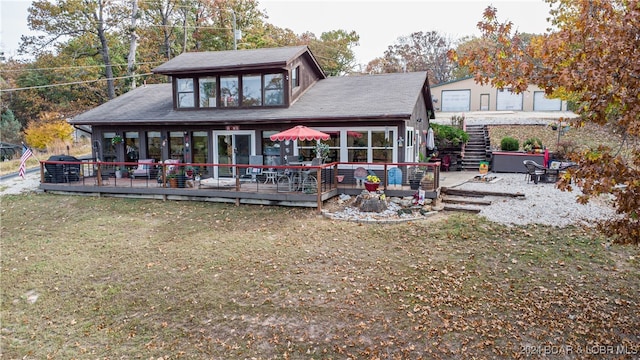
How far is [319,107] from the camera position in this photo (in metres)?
14.7

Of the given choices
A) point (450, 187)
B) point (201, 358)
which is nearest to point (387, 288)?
point (201, 358)

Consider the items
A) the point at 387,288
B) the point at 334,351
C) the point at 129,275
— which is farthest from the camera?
the point at 129,275

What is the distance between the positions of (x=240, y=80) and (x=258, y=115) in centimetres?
202

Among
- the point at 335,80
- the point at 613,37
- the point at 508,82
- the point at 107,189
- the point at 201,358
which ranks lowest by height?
the point at 201,358

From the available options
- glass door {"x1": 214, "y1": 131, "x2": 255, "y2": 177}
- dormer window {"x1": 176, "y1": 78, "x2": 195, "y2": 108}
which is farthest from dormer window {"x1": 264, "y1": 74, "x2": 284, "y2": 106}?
dormer window {"x1": 176, "y1": 78, "x2": 195, "y2": 108}

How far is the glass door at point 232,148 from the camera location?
15.3 meters

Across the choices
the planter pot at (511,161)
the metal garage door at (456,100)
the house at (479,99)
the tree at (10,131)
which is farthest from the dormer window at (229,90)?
the tree at (10,131)

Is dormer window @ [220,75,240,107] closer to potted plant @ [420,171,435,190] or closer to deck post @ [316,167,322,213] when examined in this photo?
deck post @ [316,167,322,213]

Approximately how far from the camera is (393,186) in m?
12.5

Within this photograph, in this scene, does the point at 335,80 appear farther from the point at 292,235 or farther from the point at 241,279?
the point at 241,279

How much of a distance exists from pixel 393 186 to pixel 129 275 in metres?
7.60

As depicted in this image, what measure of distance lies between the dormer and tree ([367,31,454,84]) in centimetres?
3029

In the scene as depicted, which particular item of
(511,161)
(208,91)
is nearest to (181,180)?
(208,91)

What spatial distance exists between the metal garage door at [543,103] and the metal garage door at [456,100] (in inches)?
180
